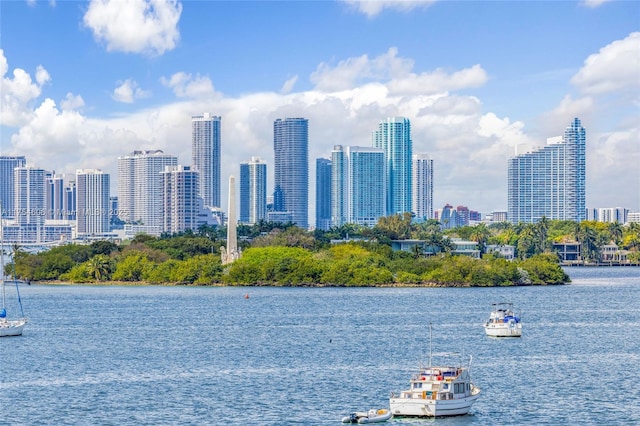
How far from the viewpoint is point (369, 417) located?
41.8 m

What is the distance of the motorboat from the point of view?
42344 millimetres

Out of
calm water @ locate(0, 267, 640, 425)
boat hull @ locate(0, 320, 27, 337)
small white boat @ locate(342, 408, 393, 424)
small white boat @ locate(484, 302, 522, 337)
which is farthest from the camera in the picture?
boat hull @ locate(0, 320, 27, 337)

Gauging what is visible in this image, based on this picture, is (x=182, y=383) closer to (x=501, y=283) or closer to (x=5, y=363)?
(x=5, y=363)

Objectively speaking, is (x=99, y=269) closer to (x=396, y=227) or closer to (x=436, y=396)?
(x=396, y=227)

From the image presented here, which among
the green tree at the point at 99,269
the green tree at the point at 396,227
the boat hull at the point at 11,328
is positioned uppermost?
the green tree at the point at 396,227

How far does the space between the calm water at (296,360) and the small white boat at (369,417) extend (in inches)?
35.5

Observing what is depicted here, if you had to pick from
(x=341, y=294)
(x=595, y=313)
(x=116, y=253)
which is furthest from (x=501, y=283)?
(x=116, y=253)

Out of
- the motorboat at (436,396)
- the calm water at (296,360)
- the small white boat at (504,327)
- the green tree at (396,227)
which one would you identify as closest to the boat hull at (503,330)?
the small white boat at (504,327)

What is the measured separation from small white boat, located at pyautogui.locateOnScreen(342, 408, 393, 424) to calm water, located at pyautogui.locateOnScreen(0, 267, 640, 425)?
902mm

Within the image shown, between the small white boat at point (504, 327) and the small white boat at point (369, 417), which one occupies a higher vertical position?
the small white boat at point (504, 327)

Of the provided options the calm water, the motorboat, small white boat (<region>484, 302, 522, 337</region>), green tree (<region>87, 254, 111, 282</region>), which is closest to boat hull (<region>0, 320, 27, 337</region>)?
the calm water

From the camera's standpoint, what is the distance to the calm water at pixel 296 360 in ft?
151

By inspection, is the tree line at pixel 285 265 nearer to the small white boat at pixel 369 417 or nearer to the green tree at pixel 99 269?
the green tree at pixel 99 269

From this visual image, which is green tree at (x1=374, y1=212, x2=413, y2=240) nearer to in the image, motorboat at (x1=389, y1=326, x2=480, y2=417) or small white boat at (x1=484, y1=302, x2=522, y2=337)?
small white boat at (x1=484, y1=302, x2=522, y2=337)
